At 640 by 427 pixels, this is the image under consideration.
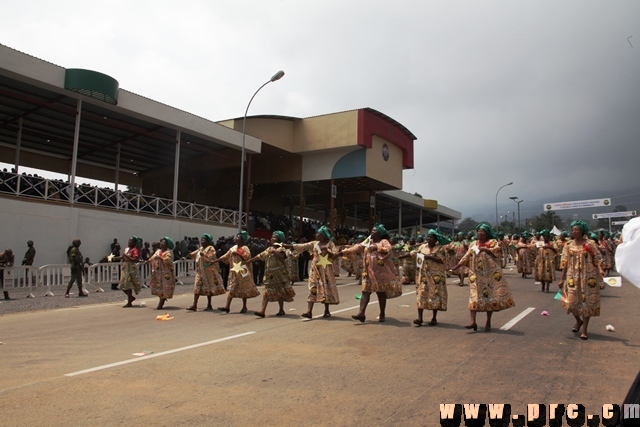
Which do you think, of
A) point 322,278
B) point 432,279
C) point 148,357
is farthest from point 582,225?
point 148,357

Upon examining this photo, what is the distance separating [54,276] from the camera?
16.0 metres

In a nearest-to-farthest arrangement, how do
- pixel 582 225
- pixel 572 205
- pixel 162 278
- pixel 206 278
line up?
pixel 582 225 → pixel 206 278 → pixel 162 278 → pixel 572 205

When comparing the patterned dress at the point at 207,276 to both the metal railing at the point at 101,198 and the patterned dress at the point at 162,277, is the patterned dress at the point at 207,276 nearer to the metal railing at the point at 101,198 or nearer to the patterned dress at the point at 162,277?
the patterned dress at the point at 162,277

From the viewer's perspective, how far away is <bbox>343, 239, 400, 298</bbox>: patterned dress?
9.59 m

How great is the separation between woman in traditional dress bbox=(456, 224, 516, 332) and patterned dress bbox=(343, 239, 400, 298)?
1452mm

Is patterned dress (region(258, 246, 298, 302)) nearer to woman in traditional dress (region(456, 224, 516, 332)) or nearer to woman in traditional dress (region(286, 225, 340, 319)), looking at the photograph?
woman in traditional dress (region(286, 225, 340, 319))

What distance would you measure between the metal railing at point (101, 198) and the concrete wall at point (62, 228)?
0.45 m

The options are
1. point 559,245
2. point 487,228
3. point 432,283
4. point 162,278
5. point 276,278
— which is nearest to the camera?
point 487,228

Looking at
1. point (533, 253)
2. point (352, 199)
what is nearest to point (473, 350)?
point (533, 253)

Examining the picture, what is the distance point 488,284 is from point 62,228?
60.7 ft

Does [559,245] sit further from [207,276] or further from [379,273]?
[207,276]

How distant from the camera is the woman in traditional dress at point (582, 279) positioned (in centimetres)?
777

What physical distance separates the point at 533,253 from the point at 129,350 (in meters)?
18.5

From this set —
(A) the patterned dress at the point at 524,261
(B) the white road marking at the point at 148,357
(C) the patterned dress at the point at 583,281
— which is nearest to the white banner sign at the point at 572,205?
(A) the patterned dress at the point at 524,261
